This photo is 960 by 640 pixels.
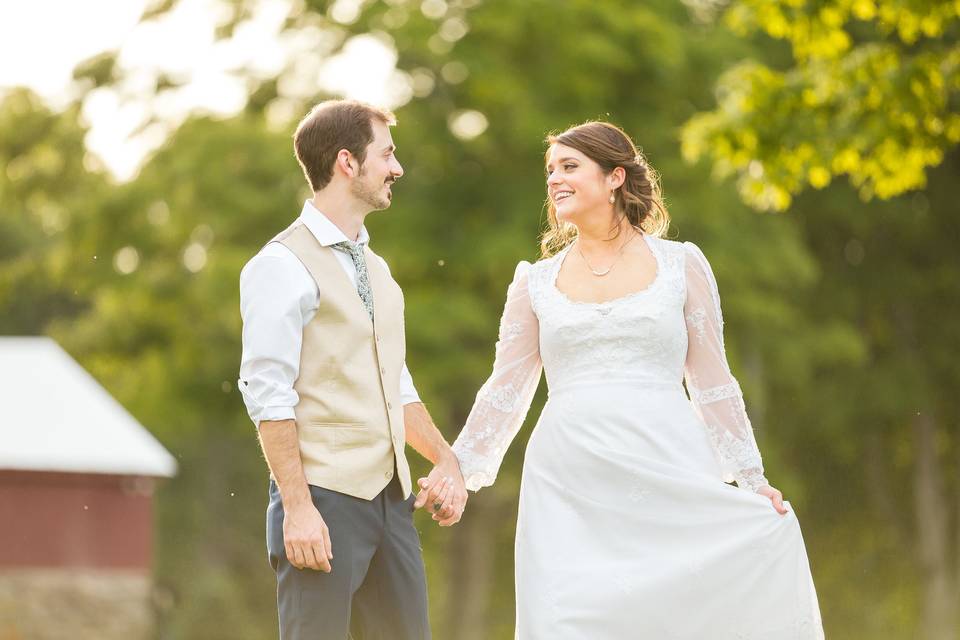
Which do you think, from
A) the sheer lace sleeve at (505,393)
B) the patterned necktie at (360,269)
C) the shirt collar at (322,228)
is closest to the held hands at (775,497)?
the sheer lace sleeve at (505,393)

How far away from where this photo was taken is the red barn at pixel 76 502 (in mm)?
17109

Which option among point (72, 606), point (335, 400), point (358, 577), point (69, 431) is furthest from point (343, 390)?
point (69, 431)

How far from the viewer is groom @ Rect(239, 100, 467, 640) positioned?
4.49 metres

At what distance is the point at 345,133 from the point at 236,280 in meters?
12.3

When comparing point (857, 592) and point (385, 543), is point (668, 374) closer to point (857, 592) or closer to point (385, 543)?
point (385, 543)

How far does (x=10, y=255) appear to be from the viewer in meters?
35.8

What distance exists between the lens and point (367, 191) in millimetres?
4832

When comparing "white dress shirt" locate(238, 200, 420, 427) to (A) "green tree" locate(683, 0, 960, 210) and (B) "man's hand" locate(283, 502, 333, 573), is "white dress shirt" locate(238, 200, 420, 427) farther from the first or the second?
(A) "green tree" locate(683, 0, 960, 210)

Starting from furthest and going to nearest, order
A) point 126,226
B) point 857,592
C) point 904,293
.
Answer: point 857,592 → point 904,293 → point 126,226

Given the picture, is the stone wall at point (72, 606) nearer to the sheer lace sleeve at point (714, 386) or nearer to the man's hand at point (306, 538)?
the sheer lace sleeve at point (714, 386)

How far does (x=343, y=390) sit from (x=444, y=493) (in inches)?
27.1

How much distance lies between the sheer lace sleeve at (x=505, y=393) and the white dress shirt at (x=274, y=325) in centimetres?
94

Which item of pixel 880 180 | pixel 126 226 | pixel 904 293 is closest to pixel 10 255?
pixel 126 226

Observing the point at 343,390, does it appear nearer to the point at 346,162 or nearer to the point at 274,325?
the point at 274,325
